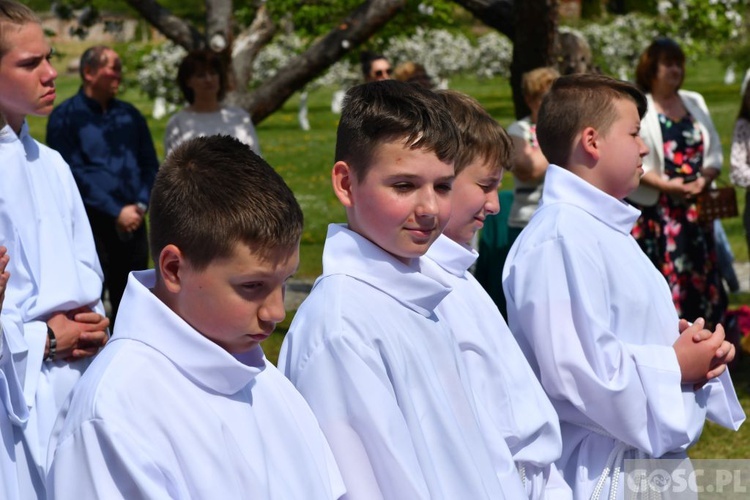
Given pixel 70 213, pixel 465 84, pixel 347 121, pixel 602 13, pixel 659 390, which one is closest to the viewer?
pixel 347 121

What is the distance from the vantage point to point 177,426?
2.49m

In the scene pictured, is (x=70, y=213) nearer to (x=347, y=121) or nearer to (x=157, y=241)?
(x=347, y=121)

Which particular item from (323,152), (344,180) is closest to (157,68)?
(323,152)

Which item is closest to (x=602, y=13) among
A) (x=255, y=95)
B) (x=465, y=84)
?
(x=465, y=84)

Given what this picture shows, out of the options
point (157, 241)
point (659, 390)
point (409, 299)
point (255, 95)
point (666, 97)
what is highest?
point (157, 241)

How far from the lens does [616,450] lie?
399cm

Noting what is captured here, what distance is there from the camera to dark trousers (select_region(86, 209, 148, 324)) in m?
8.25

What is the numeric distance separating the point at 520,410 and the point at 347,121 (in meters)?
0.94

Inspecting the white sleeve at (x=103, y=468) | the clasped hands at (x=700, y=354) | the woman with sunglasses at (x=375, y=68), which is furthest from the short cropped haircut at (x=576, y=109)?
the woman with sunglasses at (x=375, y=68)

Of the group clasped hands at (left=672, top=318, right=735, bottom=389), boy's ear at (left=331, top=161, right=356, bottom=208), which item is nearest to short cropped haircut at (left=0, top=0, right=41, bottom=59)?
boy's ear at (left=331, top=161, right=356, bottom=208)

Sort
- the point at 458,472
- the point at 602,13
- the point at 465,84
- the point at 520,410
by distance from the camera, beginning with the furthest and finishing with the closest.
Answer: the point at 602,13, the point at 465,84, the point at 520,410, the point at 458,472

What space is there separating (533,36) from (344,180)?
5804 millimetres

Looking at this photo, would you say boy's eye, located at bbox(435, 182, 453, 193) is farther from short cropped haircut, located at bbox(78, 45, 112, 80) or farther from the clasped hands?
short cropped haircut, located at bbox(78, 45, 112, 80)

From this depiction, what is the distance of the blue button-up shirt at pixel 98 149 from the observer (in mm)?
8180
